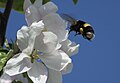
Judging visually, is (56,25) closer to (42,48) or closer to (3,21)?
(42,48)

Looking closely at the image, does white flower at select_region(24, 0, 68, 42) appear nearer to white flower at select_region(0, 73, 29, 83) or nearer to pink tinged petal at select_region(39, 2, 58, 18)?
pink tinged petal at select_region(39, 2, 58, 18)

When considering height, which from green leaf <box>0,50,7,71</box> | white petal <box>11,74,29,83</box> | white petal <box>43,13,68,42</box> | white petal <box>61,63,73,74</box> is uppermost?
white petal <box>43,13,68,42</box>

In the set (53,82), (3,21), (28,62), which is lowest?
(53,82)

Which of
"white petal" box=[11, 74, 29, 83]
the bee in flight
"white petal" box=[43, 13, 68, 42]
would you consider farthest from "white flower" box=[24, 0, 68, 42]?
the bee in flight

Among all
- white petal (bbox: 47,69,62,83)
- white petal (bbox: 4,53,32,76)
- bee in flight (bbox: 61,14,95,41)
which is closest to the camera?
white petal (bbox: 4,53,32,76)

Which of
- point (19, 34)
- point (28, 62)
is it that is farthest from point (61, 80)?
point (19, 34)

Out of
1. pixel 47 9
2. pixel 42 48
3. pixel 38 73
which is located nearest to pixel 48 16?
pixel 47 9

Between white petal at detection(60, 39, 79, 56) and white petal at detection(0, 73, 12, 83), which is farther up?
white petal at detection(60, 39, 79, 56)

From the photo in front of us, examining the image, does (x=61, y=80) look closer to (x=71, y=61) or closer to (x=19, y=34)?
(x=71, y=61)
